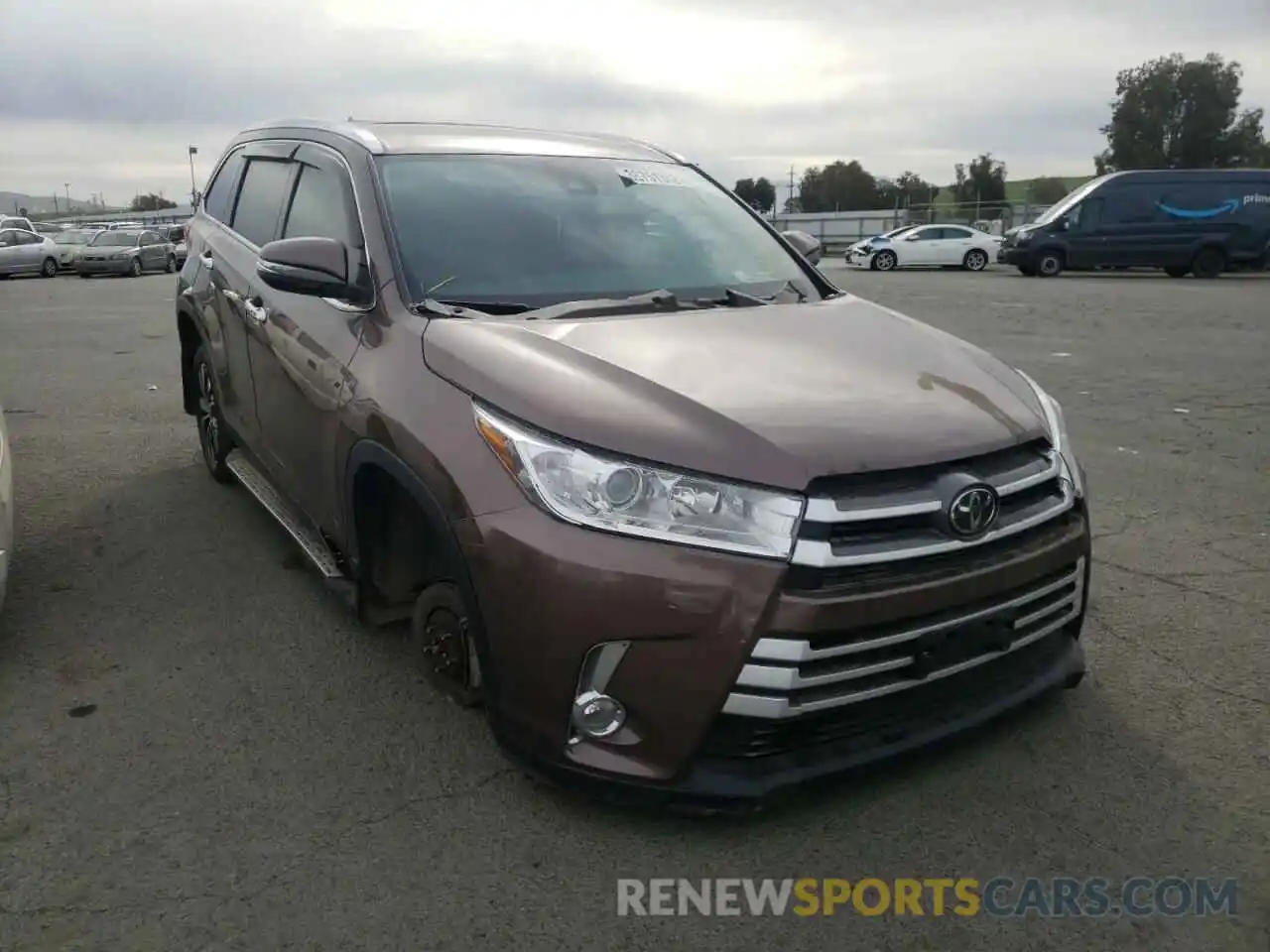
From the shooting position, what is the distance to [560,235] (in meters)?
3.73

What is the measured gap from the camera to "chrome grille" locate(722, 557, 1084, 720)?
2430 mm

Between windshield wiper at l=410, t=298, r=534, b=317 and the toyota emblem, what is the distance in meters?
1.45

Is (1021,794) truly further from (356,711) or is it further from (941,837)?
(356,711)

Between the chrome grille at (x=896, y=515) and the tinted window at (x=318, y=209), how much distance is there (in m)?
1.96

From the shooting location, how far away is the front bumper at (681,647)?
2.42 m

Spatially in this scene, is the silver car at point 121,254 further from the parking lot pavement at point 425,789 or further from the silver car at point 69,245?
the parking lot pavement at point 425,789

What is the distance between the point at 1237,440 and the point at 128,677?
6.47 m

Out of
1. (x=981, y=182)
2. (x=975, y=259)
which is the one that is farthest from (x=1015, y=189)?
(x=975, y=259)

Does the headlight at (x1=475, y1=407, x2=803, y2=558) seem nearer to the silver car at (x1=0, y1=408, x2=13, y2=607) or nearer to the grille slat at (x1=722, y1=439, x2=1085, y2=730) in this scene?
the grille slat at (x1=722, y1=439, x2=1085, y2=730)

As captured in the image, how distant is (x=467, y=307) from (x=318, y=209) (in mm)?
1137

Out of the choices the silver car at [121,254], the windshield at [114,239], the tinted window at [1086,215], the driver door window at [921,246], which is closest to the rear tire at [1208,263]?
the tinted window at [1086,215]

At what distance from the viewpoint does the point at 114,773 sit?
2982 millimetres

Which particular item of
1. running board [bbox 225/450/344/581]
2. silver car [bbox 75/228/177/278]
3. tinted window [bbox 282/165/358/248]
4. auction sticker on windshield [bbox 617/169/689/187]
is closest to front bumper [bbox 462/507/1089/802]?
running board [bbox 225/450/344/581]

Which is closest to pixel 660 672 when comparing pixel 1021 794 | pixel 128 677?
pixel 1021 794
